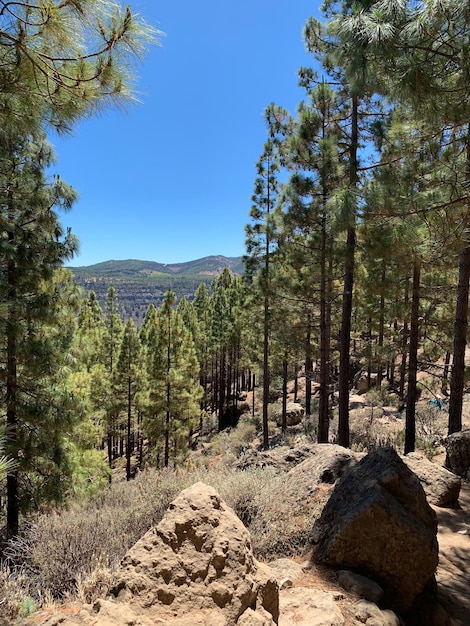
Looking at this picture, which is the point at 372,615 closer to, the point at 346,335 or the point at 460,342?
the point at 460,342

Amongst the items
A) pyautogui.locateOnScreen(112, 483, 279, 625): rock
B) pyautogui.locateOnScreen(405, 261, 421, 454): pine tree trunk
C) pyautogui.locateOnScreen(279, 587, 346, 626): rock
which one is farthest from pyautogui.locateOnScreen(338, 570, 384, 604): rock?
pyautogui.locateOnScreen(405, 261, 421, 454): pine tree trunk

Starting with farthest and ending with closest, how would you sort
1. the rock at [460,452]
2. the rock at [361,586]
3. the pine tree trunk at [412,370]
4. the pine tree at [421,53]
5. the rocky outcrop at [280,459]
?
the pine tree trunk at [412,370], the rock at [460,452], the rocky outcrop at [280,459], the pine tree at [421,53], the rock at [361,586]

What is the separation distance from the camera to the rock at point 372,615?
8.99 feet

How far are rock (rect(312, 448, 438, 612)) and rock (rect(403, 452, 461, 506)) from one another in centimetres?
224

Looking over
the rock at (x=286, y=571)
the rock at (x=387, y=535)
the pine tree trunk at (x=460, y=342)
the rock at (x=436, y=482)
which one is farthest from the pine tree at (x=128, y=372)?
the rock at (x=387, y=535)

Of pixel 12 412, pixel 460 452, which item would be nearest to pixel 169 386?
pixel 12 412

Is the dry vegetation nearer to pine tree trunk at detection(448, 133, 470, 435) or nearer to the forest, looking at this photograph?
the forest

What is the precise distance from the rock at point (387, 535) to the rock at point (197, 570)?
1305mm

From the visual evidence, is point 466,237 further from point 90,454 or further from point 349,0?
point 90,454

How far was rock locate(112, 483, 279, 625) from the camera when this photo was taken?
2.18 m

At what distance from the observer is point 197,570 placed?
7.79 ft

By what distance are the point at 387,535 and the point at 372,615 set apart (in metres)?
0.77

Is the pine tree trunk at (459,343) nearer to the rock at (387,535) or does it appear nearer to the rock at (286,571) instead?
the rock at (387,535)

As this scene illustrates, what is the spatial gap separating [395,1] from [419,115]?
1.31 metres
